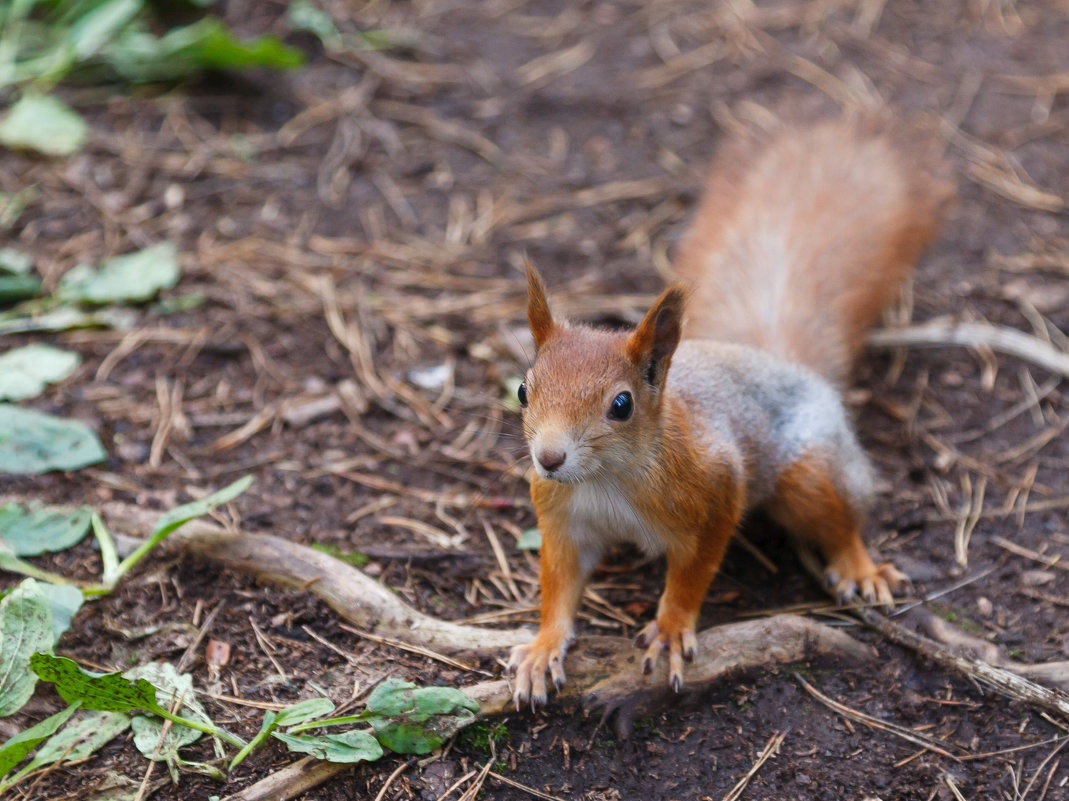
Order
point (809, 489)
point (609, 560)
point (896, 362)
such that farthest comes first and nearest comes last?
point (896, 362), point (609, 560), point (809, 489)

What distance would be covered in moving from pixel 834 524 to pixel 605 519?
2.20 feet

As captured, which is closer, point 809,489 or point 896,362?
point 809,489

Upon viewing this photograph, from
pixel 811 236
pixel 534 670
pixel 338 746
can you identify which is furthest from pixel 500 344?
pixel 338 746

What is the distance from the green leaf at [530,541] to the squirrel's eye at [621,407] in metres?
0.66

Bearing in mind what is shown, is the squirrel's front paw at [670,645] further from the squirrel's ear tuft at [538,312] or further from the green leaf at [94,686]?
the green leaf at [94,686]

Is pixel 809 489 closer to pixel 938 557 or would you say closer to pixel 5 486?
pixel 938 557

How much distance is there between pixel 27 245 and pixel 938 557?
297 cm

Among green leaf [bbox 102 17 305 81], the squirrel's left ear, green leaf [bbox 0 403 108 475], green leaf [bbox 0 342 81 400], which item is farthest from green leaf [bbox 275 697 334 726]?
green leaf [bbox 102 17 305 81]

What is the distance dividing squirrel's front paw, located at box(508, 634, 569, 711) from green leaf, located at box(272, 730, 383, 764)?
0.30 m

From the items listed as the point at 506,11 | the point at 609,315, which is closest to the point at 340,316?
the point at 609,315

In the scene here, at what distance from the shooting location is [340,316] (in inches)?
128

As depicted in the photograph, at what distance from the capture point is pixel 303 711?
185 cm

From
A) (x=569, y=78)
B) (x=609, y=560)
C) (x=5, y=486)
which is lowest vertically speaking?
(x=609, y=560)

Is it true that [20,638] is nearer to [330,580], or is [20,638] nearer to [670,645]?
[330,580]
